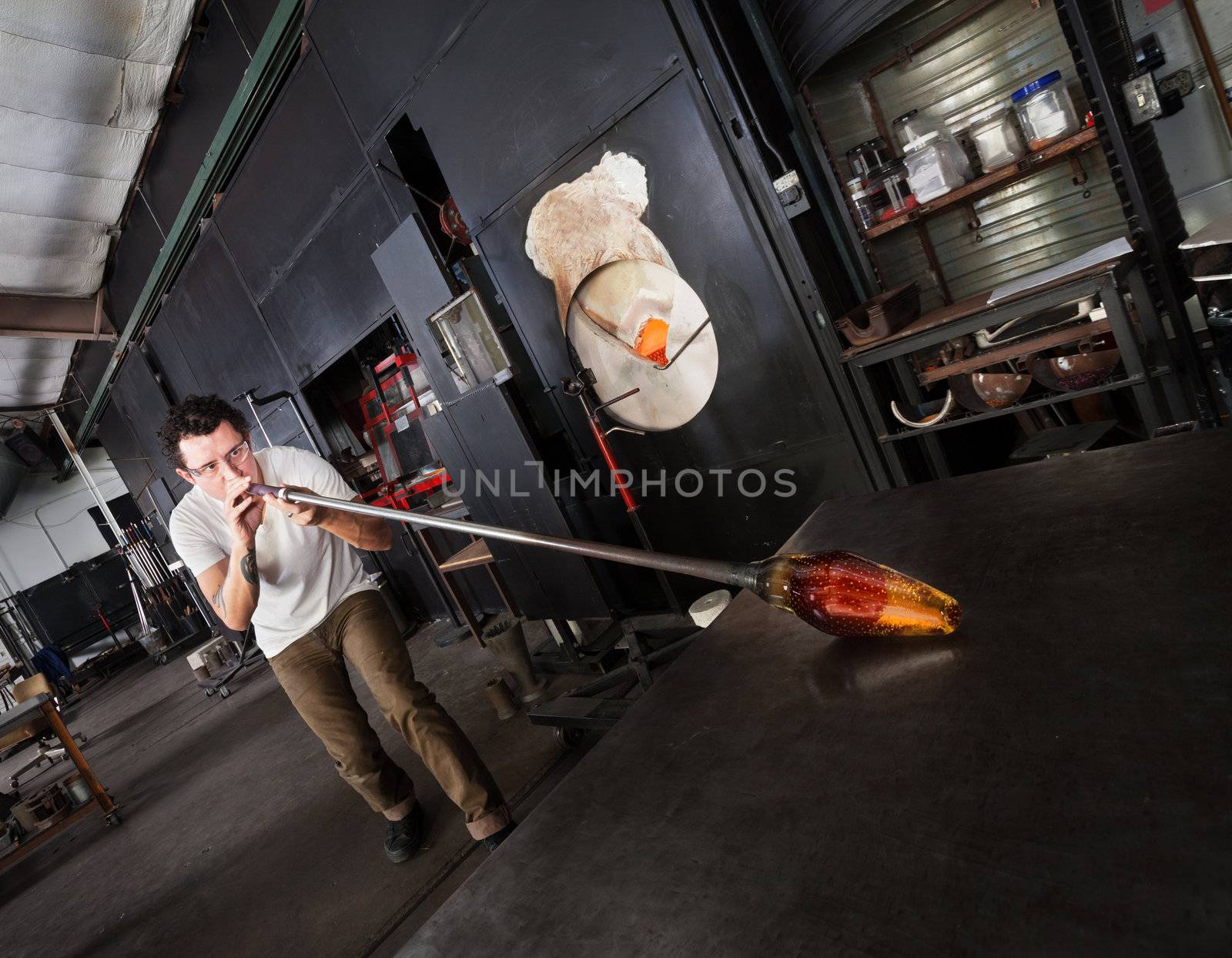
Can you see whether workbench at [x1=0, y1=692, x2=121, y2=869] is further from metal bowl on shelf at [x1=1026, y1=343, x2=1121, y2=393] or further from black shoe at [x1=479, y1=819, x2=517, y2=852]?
→ metal bowl on shelf at [x1=1026, y1=343, x2=1121, y2=393]

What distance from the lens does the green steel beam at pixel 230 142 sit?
3.80m

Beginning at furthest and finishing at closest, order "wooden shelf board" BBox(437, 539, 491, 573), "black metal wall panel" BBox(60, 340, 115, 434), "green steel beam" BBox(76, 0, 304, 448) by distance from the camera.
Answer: "black metal wall panel" BBox(60, 340, 115, 434) → "green steel beam" BBox(76, 0, 304, 448) → "wooden shelf board" BBox(437, 539, 491, 573)

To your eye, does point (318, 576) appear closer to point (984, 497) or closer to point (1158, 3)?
point (984, 497)

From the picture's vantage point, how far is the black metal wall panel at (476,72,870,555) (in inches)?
98.8

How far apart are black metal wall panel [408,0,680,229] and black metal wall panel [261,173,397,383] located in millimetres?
752

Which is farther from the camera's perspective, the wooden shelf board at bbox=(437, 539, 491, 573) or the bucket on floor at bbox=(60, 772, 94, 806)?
the bucket on floor at bbox=(60, 772, 94, 806)

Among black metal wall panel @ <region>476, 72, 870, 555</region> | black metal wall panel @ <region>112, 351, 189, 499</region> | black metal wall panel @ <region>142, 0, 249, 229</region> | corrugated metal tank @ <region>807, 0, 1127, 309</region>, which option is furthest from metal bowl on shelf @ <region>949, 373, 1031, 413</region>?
black metal wall panel @ <region>112, 351, 189, 499</region>

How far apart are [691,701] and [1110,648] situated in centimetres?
51

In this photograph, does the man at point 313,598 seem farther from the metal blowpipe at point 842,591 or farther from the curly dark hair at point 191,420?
the metal blowpipe at point 842,591

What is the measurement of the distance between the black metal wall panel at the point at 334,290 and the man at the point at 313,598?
1991 mm

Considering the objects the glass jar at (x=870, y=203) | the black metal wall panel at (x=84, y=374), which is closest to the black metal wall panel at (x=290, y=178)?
the glass jar at (x=870, y=203)

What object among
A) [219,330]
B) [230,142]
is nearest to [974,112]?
[230,142]

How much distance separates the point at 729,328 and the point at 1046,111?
52.5 inches

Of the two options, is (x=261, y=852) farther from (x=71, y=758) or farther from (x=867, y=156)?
(x=867, y=156)
